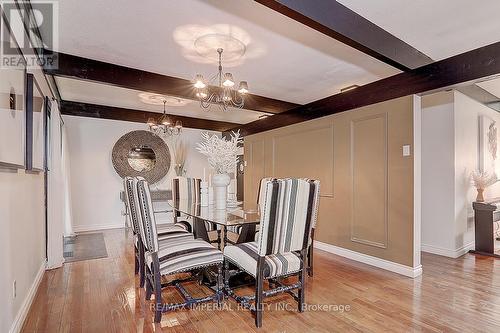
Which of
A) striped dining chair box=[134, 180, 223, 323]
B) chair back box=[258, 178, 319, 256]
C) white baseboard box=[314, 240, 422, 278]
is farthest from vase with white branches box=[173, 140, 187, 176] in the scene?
chair back box=[258, 178, 319, 256]

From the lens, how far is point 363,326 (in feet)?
6.64

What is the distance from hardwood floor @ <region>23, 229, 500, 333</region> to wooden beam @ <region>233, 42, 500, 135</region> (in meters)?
2.08

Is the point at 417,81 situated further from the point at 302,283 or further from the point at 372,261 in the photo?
the point at 302,283

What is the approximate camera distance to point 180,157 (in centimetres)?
615

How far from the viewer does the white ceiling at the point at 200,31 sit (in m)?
2.01

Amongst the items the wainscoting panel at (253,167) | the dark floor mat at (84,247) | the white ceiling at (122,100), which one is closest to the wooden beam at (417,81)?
the wainscoting panel at (253,167)

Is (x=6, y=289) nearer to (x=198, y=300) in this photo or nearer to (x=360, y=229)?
(x=198, y=300)

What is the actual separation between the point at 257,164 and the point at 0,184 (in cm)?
448

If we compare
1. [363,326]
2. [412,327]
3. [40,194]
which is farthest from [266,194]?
[40,194]

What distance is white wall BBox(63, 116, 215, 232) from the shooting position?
5234 millimetres

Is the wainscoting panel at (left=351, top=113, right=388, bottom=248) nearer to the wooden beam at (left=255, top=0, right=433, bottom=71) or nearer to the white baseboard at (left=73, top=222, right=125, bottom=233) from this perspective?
the wooden beam at (left=255, top=0, right=433, bottom=71)

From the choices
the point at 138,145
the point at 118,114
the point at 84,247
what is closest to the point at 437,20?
the point at 84,247

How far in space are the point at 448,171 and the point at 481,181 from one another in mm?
598

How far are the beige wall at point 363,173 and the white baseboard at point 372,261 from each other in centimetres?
6
